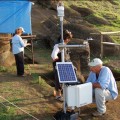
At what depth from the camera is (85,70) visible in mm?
11180

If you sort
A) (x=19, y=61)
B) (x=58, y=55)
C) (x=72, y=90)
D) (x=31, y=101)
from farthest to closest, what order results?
(x=19, y=61) < (x=58, y=55) < (x=31, y=101) < (x=72, y=90)

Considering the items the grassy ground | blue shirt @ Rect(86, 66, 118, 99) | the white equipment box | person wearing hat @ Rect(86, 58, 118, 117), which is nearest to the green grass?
the grassy ground

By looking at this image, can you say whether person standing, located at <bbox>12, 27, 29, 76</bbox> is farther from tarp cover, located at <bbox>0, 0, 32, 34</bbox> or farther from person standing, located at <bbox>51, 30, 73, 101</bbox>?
person standing, located at <bbox>51, 30, 73, 101</bbox>

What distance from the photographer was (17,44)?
903 centimetres

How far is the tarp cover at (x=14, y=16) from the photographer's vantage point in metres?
10.3

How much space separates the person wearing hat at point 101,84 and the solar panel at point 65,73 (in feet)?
1.93

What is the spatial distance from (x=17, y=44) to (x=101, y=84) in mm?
3041

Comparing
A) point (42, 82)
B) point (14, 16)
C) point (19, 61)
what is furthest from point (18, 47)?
point (14, 16)

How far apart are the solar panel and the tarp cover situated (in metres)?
4.24

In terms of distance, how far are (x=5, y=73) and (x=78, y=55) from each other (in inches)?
92.2

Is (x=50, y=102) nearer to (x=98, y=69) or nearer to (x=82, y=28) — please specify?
(x=98, y=69)

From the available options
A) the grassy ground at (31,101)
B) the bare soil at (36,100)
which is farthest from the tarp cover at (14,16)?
the bare soil at (36,100)

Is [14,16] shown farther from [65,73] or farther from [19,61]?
[65,73]

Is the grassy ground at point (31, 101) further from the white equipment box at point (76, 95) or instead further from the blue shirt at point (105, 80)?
the white equipment box at point (76, 95)
